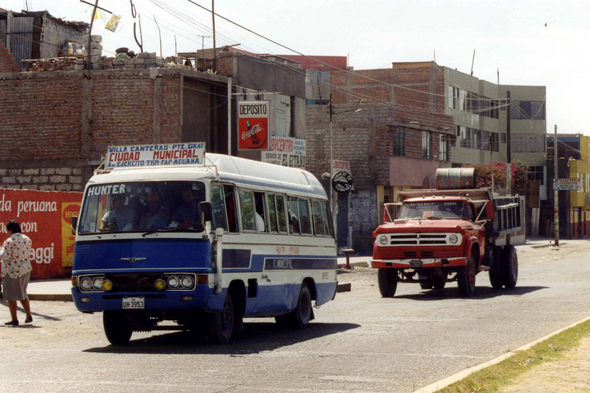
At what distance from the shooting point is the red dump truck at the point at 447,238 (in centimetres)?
2259

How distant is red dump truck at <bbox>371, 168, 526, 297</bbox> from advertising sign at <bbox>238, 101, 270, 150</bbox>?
9.83 m

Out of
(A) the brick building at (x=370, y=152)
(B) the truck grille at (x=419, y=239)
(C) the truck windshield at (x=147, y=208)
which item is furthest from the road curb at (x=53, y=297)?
(A) the brick building at (x=370, y=152)

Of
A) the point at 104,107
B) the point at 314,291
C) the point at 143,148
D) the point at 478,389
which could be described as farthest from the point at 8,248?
the point at 104,107

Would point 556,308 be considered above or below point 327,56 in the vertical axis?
below

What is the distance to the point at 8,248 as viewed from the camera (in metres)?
16.7

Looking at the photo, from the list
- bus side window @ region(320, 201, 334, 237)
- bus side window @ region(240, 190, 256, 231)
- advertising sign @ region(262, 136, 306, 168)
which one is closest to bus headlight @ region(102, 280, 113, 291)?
bus side window @ region(240, 190, 256, 231)

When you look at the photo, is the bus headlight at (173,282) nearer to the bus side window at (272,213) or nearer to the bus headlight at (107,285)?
the bus headlight at (107,285)

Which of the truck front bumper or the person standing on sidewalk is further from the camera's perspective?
the truck front bumper

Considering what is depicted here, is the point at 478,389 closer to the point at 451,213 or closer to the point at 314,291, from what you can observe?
the point at 314,291

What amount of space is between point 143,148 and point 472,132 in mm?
70080

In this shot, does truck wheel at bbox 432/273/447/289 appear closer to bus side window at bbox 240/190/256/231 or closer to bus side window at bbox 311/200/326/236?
bus side window at bbox 311/200/326/236

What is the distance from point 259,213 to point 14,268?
4.85 meters

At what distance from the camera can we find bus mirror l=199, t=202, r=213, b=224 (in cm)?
1256

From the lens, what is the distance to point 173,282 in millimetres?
12648
